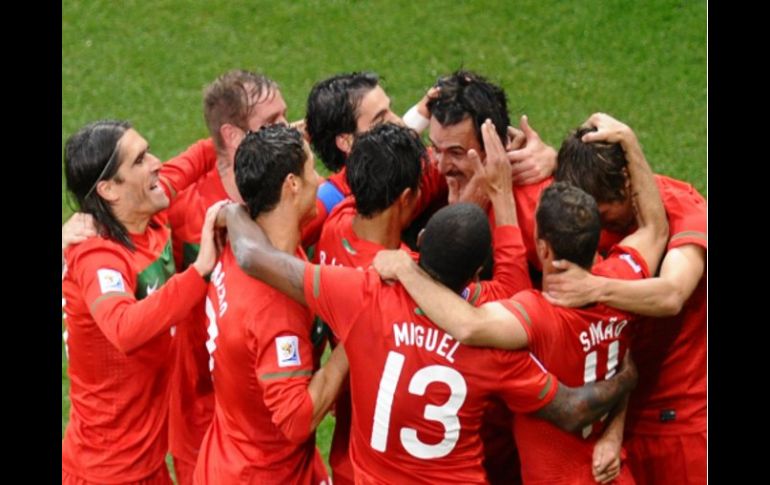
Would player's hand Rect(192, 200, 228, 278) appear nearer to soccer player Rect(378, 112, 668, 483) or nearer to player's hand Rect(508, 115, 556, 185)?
soccer player Rect(378, 112, 668, 483)

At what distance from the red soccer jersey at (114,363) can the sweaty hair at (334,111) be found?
88 centimetres

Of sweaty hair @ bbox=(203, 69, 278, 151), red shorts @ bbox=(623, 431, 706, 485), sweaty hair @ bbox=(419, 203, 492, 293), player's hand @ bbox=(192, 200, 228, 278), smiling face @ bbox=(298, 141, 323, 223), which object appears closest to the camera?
sweaty hair @ bbox=(419, 203, 492, 293)

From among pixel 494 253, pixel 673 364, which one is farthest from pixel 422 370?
pixel 673 364

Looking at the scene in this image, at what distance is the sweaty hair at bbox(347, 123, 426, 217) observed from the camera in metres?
5.16

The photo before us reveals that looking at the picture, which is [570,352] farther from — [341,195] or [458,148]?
[341,195]

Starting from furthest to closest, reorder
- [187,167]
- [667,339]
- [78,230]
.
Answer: [187,167]
[78,230]
[667,339]

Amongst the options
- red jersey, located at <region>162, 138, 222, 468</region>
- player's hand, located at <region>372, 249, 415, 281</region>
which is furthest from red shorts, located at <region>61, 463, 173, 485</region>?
player's hand, located at <region>372, 249, 415, 281</region>

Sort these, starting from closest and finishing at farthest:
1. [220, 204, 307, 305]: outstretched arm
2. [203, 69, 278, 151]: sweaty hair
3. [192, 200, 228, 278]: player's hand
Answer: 1. [220, 204, 307, 305]: outstretched arm
2. [192, 200, 228, 278]: player's hand
3. [203, 69, 278, 151]: sweaty hair

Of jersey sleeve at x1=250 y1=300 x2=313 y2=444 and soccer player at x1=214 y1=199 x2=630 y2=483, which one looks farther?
jersey sleeve at x1=250 y1=300 x2=313 y2=444

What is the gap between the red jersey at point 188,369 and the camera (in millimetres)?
6156

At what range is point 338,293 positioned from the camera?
191 inches

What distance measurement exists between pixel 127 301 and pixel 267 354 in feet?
2.58

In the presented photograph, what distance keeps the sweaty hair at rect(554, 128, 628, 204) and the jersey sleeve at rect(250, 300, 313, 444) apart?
1.31 meters

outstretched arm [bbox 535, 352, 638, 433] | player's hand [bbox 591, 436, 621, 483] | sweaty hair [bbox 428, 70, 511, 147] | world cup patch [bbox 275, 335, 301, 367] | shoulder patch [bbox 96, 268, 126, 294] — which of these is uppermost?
sweaty hair [bbox 428, 70, 511, 147]
